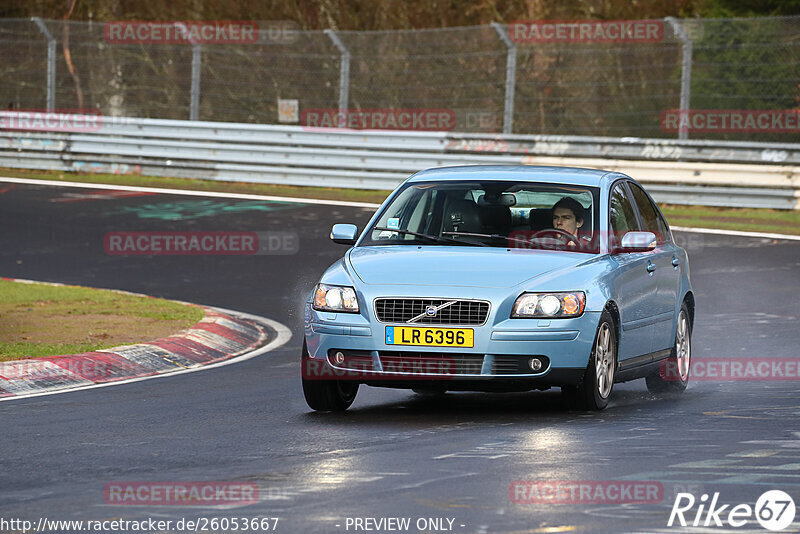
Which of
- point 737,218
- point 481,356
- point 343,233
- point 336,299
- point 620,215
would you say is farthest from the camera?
point 737,218

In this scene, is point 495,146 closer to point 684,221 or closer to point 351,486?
point 684,221

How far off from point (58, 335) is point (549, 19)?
25208 mm

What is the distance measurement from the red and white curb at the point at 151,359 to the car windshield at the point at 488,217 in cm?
246

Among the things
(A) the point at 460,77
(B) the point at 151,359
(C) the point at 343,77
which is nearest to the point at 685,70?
(C) the point at 343,77

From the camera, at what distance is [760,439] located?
8320 millimetres

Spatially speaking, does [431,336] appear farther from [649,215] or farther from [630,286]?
[649,215]

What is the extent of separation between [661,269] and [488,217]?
1390 millimetres

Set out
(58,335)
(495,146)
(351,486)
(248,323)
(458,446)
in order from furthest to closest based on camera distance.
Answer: (495,146) < (248,323) < (58,335) < (458,446) < (351,486)

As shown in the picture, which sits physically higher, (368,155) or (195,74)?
(195,74)

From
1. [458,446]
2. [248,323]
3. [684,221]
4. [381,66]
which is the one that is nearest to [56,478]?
[458,446]

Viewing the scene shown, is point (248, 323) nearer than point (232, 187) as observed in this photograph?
Yes

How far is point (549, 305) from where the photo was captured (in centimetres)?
908

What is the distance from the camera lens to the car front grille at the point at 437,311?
29.5ft

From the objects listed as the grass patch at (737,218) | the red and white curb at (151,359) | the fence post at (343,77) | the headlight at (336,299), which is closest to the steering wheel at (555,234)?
the headlight at (336,299)
